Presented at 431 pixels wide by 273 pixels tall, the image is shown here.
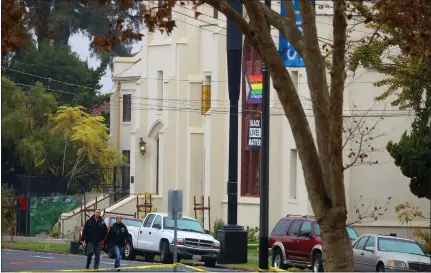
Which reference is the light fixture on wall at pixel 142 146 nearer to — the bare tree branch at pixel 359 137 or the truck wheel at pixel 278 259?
the bare tree branch at pixel 359 137

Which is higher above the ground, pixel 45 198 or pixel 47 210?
pixel 45 198

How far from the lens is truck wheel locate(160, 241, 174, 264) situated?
34.4m

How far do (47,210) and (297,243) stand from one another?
26327mm

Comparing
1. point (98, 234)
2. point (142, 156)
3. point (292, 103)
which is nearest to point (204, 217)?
point (142, 156)

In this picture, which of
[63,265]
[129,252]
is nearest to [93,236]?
[63,265]

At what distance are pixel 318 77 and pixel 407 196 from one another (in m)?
31.3

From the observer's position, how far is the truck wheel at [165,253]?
1355 inches

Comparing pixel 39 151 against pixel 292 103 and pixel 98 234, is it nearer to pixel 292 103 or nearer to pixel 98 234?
pixel 98 234

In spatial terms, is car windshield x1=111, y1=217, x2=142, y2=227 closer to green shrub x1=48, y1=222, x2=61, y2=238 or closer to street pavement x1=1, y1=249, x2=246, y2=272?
street pavement x1=1, y1=249, x2=246, y2=272

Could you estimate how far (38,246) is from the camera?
150 feet

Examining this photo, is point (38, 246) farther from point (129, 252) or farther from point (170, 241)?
point (170, 241)

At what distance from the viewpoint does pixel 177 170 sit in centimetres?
5384

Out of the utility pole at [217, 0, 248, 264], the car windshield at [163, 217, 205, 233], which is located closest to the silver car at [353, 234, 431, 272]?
the utility pole at [217, 0, 248, 264]

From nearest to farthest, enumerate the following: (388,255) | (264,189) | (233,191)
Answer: (264,189), (388,255), (233,191)
